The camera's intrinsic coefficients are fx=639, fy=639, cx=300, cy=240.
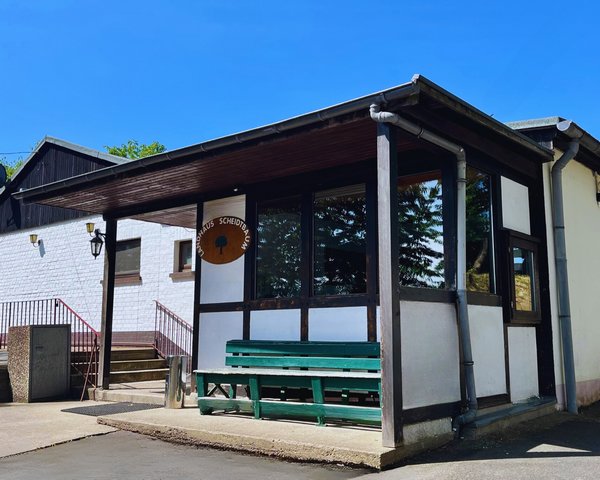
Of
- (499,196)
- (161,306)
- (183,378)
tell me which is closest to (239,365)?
(183,378)

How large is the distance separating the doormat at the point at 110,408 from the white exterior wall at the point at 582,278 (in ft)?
17.3

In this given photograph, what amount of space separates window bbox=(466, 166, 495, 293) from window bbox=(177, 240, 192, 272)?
758 cm

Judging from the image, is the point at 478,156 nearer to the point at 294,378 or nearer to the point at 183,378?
the point at 294,378

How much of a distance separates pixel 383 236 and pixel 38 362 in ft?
21.8

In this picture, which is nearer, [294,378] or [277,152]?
[294,378]

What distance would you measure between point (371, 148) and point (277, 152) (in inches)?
40.3

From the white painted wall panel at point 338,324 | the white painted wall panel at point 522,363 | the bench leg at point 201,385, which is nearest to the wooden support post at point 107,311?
the bench leg at point 201,385

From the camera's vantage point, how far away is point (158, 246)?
13.9 m

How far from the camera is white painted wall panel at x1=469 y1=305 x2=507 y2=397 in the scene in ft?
21.7

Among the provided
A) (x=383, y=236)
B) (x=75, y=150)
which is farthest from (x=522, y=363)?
(x=75, y=150)

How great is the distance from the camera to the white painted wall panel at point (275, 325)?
7.70 m

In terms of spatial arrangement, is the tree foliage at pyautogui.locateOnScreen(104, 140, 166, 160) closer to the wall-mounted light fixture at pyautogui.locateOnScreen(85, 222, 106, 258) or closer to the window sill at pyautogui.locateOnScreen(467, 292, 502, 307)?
the wall-mounted light fixture at pyautogui.locateOnScreen(85, 222, 106, 258)

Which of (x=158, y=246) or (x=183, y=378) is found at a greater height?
(x=158, y=246)

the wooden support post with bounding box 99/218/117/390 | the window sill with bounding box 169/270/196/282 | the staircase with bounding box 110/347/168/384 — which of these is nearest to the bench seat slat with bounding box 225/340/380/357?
the wooden support post with bounding box 99/218/117/390
